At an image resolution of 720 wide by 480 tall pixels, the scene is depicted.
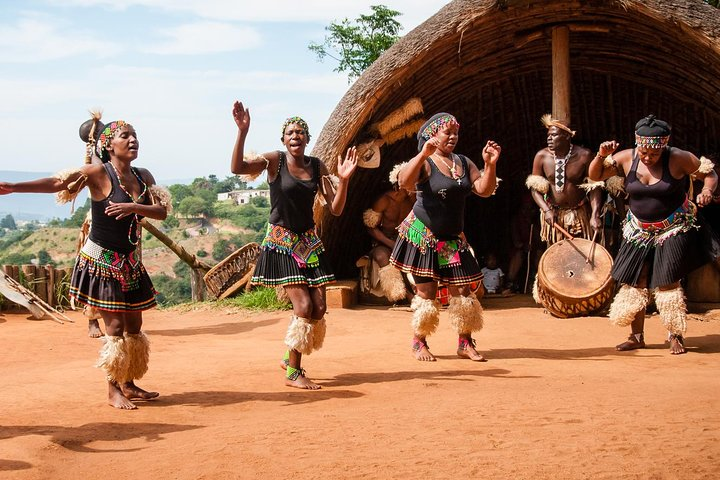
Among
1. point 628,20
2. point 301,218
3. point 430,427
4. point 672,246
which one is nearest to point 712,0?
point 628,20

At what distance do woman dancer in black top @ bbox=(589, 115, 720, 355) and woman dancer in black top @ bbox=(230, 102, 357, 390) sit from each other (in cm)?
230

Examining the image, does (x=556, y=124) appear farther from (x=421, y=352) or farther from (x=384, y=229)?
(x=421, y=352)

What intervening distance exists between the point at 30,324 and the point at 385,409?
6078 mm

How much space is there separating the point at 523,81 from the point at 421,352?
21.6ft

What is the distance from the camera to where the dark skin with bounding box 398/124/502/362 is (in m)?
5.95

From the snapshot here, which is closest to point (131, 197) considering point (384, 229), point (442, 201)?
point (442, 201)

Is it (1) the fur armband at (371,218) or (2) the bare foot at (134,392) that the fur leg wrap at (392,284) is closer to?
(1) the fur armband at (371,218)

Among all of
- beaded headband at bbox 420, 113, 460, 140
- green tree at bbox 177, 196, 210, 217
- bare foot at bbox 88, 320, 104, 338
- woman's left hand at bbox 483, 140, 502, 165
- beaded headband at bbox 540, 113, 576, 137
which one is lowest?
bare foot at bbox 88, 320, 104, 338

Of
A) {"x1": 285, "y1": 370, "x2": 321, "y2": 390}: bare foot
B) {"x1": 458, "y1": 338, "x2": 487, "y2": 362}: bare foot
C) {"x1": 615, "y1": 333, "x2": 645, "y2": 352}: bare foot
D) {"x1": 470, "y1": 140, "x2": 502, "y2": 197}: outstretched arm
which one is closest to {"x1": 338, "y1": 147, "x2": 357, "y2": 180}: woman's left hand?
{"x1": 470, "y1": 140, "x2": 502, "y2": 197}: outstretched arm

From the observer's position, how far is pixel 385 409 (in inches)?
189

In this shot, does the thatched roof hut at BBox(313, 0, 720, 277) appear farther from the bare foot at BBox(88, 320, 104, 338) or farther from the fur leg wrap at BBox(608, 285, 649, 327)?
the fur leg wrap at BBox(608, 285, 649, 327)

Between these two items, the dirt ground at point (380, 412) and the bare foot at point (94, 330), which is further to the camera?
the bare foot at point (94, 330)

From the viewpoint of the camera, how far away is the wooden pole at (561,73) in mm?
9617

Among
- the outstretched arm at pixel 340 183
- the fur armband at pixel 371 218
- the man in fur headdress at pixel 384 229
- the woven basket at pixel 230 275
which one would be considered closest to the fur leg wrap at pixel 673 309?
the outstretched arm at pixel 340 183
